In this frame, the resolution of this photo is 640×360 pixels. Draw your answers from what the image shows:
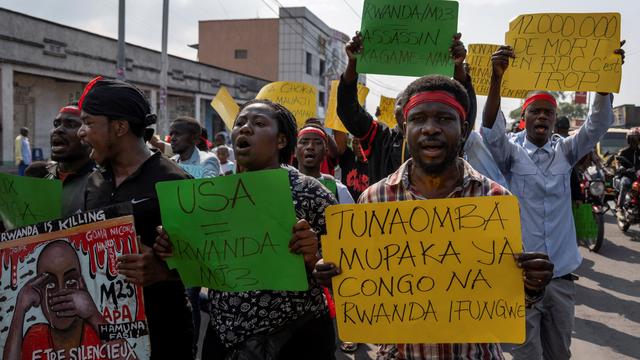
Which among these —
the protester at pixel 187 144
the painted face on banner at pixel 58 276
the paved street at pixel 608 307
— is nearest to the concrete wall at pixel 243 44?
the paved street at pixel 608 307

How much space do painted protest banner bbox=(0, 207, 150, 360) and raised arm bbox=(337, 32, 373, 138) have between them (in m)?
1.59

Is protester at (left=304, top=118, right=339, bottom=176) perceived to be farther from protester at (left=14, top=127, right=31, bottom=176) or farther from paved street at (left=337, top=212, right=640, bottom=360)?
protester at (left=14, top=127, right=31, bottom=176)

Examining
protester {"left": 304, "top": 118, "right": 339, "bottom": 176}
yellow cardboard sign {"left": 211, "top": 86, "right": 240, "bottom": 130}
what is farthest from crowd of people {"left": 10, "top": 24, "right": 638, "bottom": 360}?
yellow cardboard sign {"left": 211, "top": 86, "right": 240, "bottom": 130}

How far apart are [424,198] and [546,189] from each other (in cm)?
167

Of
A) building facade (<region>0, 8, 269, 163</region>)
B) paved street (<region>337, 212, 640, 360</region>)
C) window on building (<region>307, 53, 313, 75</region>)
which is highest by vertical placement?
window on building (<region>307, 53, 313, 75</region>)

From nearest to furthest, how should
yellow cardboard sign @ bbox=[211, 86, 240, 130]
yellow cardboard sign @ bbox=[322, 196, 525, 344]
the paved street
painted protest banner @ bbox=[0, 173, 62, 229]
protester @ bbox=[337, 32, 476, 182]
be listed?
yellow cardboard sign @ bbox=[322, 196, 525, 344] → painted protest banner @ bbox=[0, 173, 62, 229] → protester @ bbox=[337, 32, 476, 182] → the paved street → yellow cardboard sign @ bbox=[211, 86, 240, 130]

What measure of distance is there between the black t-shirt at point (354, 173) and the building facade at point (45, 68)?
12336mm

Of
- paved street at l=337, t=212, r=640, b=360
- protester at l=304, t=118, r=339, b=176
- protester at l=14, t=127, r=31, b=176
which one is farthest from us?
protester at l=14, t=127, r=31, b=176

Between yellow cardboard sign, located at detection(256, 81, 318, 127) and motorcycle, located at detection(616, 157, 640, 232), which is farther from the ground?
yellow cardboard sign, located at detection(256, 81, 318, 127)

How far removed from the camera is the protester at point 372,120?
3.09m

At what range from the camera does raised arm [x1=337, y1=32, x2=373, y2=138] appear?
3129mm

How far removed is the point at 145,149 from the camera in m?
2.46

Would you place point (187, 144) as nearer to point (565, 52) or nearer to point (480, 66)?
point (480, 66)

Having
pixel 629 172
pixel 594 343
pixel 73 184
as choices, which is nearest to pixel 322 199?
pixel 73 184
